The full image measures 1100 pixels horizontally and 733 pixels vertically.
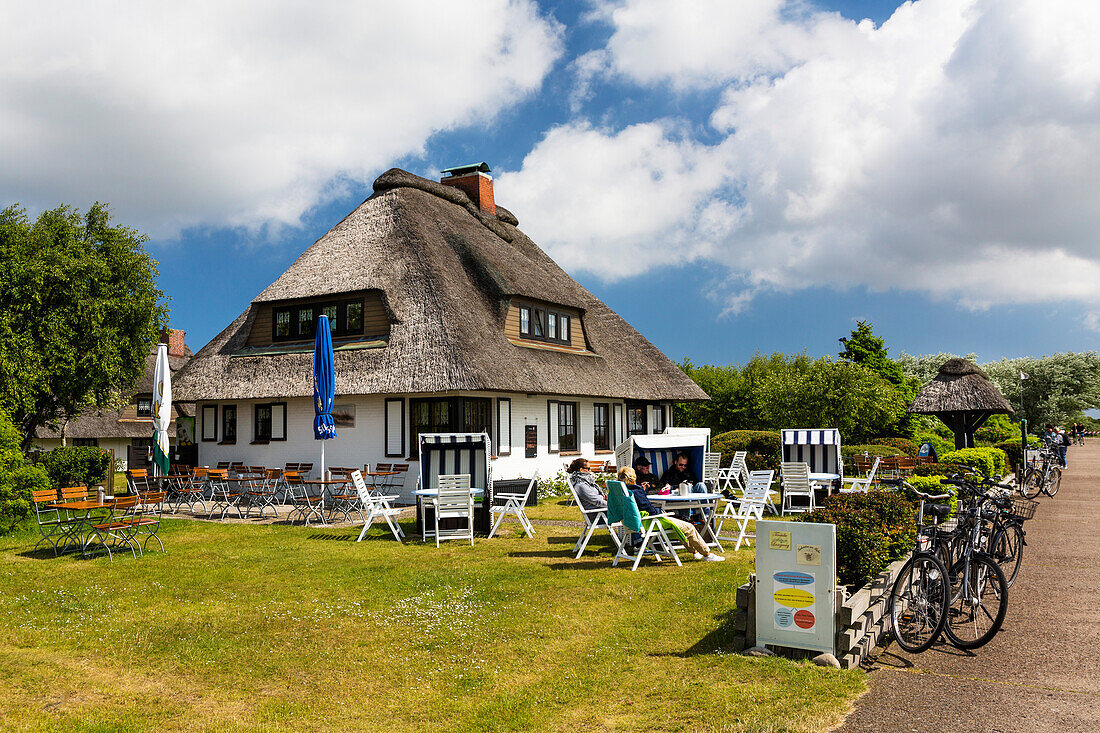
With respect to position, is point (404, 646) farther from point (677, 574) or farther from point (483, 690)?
point (677, 574)

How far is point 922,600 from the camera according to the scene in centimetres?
604

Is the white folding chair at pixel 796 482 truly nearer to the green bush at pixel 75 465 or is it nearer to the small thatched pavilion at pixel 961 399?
the small thatched pavilion at pixel 961 399

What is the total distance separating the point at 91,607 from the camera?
25.2 ft

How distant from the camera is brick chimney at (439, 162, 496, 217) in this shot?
96.5ft

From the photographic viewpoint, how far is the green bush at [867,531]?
21.6 ft

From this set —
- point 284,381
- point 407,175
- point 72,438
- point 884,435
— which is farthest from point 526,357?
point 72,438

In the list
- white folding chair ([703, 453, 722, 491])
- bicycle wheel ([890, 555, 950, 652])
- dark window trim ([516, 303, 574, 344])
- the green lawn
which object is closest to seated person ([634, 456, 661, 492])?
the green lawn

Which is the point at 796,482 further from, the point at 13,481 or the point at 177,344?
the point at 177,344

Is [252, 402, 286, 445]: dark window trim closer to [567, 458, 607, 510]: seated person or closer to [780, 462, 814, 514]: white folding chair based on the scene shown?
[567, 458, 607, 510]: seated person

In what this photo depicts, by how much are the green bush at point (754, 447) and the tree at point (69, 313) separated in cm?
2088

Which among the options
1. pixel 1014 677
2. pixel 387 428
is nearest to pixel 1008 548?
pixel 1014 677

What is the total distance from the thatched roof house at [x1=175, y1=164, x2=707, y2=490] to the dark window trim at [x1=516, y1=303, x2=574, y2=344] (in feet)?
0.15

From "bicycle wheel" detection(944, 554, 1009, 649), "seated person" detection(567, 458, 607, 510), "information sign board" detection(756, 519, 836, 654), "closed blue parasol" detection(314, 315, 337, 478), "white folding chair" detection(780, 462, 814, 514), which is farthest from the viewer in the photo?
"closed blue parasol" detection(314, 315, 337, 478)

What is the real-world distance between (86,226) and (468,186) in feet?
44.2
